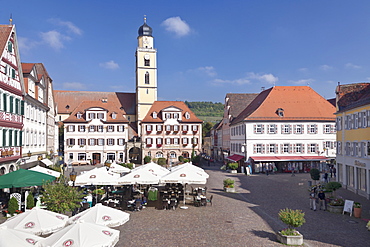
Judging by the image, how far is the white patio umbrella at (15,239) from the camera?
27.4 ft

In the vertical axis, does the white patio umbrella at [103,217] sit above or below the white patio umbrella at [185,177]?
below

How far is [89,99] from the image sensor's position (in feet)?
232

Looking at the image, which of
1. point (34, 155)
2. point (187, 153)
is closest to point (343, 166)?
point (34, 155)

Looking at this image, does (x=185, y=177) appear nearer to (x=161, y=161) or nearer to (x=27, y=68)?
(x=27, y=68)

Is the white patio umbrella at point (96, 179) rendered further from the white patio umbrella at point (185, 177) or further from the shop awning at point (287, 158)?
the shop awning at point (287, 158)

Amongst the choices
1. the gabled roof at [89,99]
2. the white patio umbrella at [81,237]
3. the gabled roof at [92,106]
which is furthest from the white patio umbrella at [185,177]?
the gabled roof at [89,99]

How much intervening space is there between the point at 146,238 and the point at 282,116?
34565 mm

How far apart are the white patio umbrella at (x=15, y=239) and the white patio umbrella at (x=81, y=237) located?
34 cm

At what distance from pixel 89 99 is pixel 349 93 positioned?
175ft

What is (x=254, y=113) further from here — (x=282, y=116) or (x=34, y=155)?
(x=34, y=155)

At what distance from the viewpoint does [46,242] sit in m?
9.18

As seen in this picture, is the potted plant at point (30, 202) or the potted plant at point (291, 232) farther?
the potted plant at point (30, 202)

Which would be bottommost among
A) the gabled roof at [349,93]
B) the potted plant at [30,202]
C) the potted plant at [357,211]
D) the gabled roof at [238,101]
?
the potted plant at [357,211]

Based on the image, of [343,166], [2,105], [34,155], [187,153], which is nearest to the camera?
[2,105]
